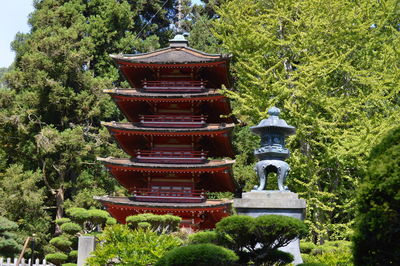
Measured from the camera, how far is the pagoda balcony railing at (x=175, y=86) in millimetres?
23859

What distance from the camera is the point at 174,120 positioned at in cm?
2370

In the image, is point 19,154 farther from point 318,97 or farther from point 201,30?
point 318,97

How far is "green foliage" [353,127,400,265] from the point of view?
22.8 ft

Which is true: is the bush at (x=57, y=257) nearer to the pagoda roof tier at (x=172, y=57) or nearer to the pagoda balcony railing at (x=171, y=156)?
the pagoda balcony railing at (x=171, y=156)

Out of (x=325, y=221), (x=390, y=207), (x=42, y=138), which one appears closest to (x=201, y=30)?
(x=42, y=138)

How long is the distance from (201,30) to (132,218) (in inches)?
867

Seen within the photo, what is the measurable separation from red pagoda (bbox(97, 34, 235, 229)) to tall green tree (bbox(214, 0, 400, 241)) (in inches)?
63.8

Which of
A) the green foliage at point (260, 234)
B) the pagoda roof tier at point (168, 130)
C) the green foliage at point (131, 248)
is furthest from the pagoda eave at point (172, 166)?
the green foliage at point (260, 234)

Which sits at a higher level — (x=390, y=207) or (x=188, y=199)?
(x=188, y=199)

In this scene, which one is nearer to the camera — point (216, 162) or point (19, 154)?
point (216, 162)

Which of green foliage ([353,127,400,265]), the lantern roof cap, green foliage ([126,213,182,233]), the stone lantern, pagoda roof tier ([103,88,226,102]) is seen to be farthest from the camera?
pagoda roof tier ([103,88,226,102])

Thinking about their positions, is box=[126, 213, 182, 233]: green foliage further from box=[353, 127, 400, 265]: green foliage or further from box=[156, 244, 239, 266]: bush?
box=[353, 127, 400, 265]: green foliage

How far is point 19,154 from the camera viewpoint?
32.4 metres

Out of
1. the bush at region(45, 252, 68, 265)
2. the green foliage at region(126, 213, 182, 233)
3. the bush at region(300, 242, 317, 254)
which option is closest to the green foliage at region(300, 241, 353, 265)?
the bush at region(300, 242, 317, 254)
